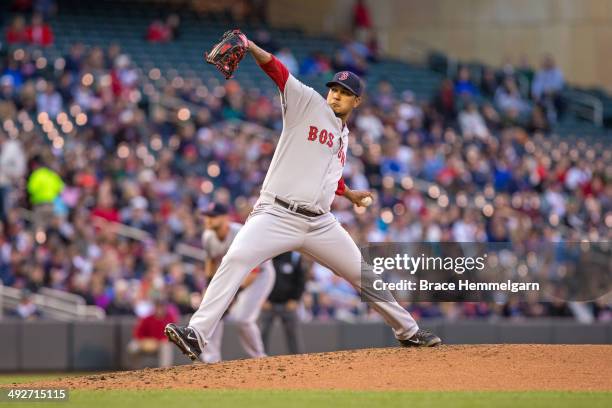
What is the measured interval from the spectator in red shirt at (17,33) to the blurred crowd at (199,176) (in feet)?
2.80

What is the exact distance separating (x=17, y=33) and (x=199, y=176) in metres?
4.99

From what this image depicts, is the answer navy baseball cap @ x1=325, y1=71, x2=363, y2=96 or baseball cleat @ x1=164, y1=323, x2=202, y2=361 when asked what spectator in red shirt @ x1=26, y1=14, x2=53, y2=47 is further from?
baseball cleat @ x1=164, y1=323, x2=202, y2=361

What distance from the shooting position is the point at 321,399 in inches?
294

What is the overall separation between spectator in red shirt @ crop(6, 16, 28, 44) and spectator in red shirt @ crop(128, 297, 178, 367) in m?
7.79

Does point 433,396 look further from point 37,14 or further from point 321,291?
point 37,14

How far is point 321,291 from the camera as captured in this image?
1752cm

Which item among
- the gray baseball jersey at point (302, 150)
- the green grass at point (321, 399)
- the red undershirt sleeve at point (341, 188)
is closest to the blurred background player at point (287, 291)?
the red undershirt sleeve at point (341, 188)

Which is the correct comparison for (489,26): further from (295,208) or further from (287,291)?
(295,208)

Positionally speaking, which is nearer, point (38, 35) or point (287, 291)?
point (287, 291)

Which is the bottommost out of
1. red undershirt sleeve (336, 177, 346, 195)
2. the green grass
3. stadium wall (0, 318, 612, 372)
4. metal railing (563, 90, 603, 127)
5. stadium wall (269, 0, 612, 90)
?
the green grass

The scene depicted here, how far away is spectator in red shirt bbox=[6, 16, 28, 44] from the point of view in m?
21.3

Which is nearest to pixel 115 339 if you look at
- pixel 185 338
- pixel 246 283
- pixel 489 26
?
pixel 246 283

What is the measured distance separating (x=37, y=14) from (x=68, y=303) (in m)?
8.63

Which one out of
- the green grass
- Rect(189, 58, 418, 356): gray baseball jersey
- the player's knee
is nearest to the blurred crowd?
Rect(189, 58, 418, 356): gray baseball jersey
